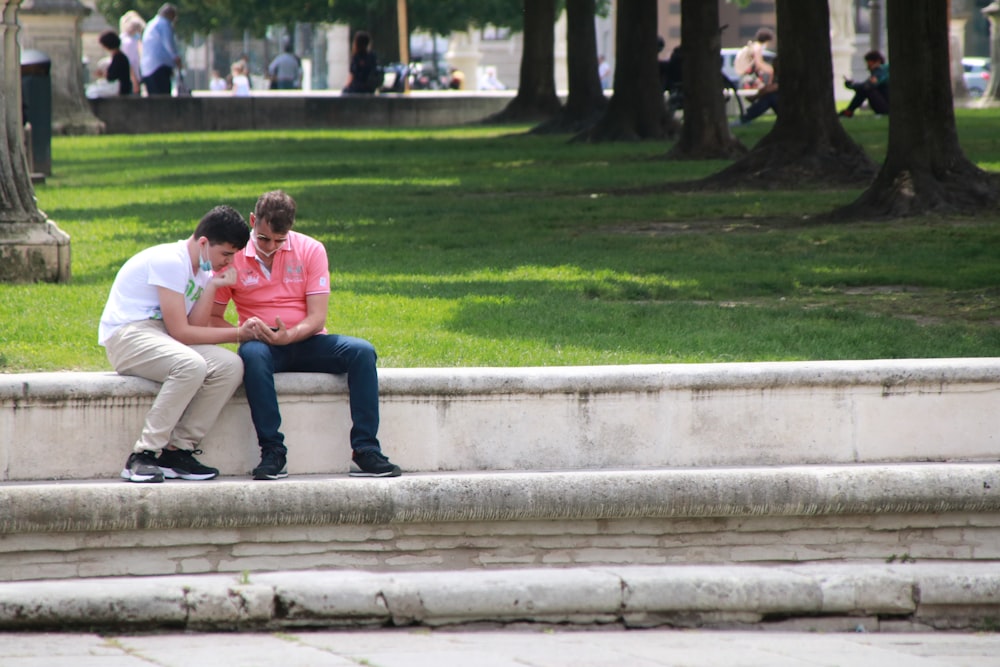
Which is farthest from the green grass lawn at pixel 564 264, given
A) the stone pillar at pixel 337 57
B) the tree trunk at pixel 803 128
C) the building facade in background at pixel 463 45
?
the stone pillar at pixel 337 57

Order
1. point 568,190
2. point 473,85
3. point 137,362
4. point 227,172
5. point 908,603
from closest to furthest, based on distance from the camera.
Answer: point 908,603 < point 137,362 < point 568,190 < point 227,172 < point 473,85

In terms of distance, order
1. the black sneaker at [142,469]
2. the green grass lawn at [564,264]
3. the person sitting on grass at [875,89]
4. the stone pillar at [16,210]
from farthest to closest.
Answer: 1. the person sitting on grass at [875,89]
2. the stone pillar at [16,210]
3. the green grass lawn at [564,264]
4. the black sneaker at [142,469]

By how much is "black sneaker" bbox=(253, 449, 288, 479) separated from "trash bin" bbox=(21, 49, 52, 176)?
12.4m

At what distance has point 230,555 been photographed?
647 cm

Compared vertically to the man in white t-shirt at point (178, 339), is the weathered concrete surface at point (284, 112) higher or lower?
higher

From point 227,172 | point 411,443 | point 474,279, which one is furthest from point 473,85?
point 411,443

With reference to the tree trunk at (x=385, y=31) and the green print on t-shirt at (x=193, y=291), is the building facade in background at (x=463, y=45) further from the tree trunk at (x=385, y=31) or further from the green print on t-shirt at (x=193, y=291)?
the green print on t-shirt at (x=193, y=291)

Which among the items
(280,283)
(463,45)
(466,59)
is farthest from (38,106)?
(463,45)

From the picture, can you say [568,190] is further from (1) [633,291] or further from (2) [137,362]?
(2) [137,362]

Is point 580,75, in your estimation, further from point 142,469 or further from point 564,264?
point 142,469

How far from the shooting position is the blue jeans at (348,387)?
665 centimetres

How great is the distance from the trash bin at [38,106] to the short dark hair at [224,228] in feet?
39.3

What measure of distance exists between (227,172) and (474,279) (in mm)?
9441

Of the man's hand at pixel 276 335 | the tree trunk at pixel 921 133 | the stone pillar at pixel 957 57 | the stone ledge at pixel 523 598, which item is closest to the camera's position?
the stone ledge at pixel 523 598
